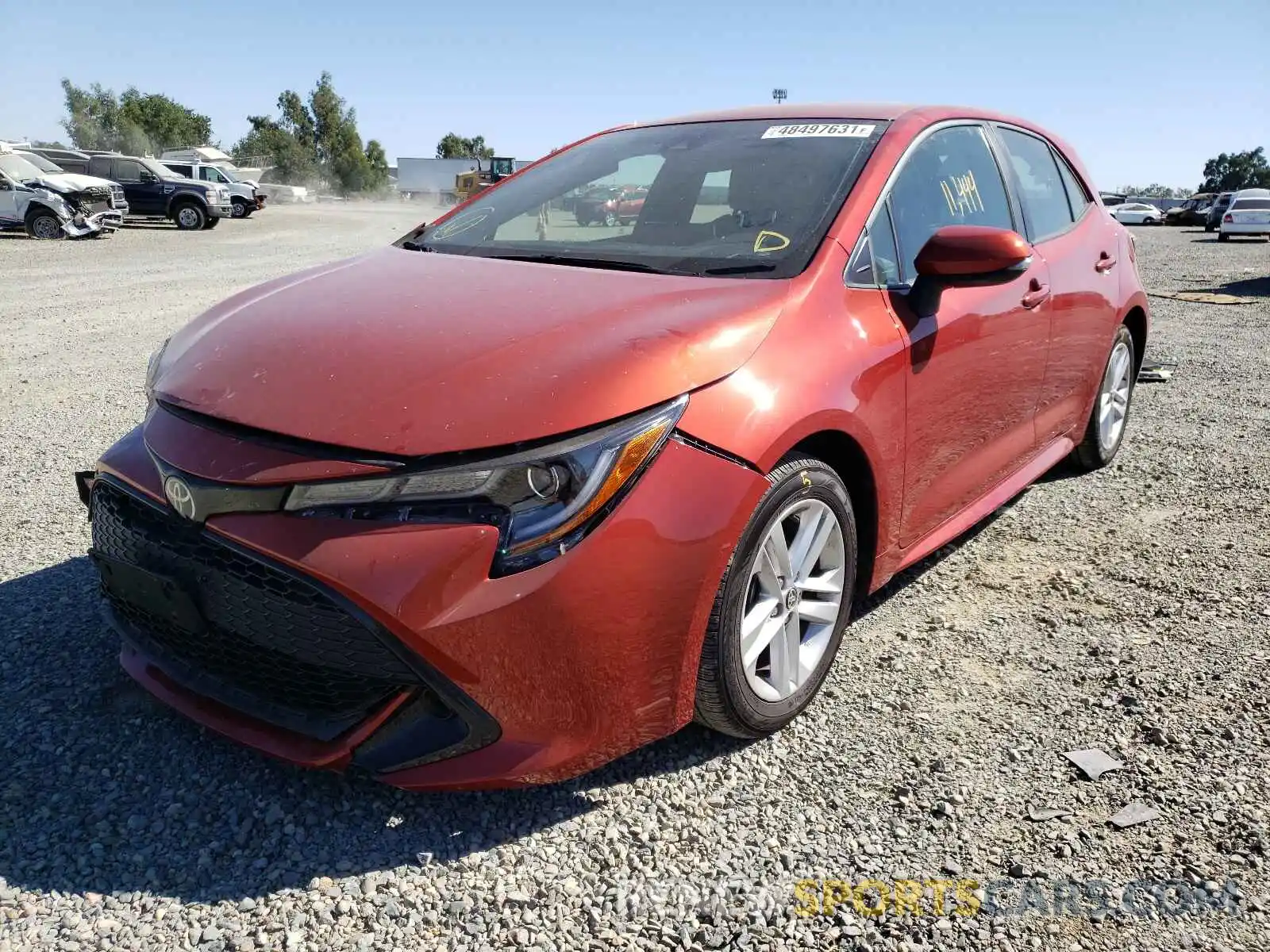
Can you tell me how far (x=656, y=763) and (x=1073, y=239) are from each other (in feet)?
9.76

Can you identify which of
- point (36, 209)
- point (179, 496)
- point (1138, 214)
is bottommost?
point (1138, 214)

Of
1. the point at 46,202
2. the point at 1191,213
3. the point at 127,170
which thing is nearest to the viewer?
the point at 46,202

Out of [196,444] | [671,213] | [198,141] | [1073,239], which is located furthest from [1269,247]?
[198,141]

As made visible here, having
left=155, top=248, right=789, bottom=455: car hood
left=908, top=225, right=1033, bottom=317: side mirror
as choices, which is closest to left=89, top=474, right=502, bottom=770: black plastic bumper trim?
left=155, top=248, right=789, bottom=455: car hood

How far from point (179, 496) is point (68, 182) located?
2380 cm

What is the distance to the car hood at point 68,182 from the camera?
21.1 meters

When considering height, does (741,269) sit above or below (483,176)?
above

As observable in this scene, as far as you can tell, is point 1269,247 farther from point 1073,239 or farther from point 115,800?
point 115,800

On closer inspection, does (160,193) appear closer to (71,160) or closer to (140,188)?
(140,188)

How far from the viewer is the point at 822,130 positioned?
10.6 feet

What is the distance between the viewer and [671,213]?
3.23 metres

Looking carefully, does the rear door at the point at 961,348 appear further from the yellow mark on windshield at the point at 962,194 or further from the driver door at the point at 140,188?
the driver door at the point at 140,188

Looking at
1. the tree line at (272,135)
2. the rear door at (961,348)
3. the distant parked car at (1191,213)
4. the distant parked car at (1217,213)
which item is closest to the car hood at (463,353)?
the rear door at (961,348)

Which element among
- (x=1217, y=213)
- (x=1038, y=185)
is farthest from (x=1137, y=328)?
(x=1217, y=213)
